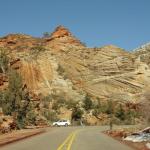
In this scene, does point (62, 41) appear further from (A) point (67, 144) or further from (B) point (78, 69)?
(A) point (67, 144)

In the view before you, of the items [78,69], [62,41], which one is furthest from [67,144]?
[62,41]

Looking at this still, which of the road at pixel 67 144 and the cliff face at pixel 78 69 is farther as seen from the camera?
the cliff face at pixel 78 69

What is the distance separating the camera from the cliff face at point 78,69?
331 ft

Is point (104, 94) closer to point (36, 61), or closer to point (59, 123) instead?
point (36, 61)

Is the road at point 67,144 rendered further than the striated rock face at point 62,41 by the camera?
No

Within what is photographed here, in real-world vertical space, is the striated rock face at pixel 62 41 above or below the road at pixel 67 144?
above

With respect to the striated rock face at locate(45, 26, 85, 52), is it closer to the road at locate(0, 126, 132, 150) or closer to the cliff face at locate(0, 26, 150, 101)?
the cliff face at locate(0, 26, 150, 101)

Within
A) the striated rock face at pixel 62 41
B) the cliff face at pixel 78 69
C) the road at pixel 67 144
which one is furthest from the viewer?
the striated rock face at pixel 62 41

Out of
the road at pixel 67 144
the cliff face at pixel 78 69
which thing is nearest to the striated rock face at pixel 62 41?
the cliff face at pixel 78 69

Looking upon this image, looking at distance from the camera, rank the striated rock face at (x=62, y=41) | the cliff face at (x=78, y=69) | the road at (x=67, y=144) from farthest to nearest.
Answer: the striated rock face at (x=62, y=41) → the cliff face at (x=78, y=69) → the road at (x=67, y=144)

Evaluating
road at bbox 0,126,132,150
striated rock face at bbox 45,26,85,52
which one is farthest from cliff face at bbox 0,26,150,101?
road at bbox 0,126,132,150

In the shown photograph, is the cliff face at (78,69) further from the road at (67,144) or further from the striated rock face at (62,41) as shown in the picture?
the road at (67,144)

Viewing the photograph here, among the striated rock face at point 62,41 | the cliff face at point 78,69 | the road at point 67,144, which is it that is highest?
the striated rock face at point 62,41

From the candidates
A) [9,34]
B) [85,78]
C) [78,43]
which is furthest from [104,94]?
[9,34]
